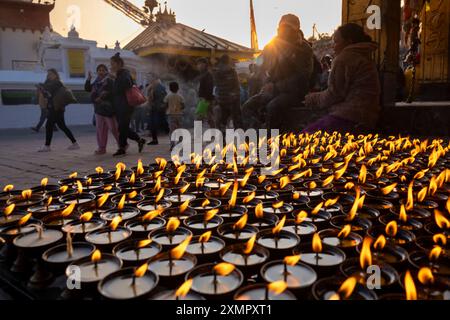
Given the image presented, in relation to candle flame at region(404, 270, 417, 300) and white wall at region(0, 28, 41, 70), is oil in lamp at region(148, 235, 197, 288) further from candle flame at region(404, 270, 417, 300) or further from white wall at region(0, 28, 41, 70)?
white wall at region(0, 28, 41, 70)

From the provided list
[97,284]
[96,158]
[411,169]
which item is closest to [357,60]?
[411,169]

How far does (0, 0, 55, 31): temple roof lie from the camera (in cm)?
2222

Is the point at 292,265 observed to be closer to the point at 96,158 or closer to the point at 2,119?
the point at 96,158

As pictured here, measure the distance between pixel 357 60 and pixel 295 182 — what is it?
302 cm

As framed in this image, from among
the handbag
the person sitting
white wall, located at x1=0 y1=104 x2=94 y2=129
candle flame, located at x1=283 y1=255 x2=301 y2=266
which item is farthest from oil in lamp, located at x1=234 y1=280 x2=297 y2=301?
white wall, located at x1=0 y1=104 x2=94 y2=129

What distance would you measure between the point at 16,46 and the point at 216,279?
85.3 ft

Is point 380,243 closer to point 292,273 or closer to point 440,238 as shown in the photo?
point 440,238

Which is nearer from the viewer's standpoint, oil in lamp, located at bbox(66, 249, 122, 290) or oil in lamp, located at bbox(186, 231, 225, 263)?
oil in lamp, located at bbox(66, 249, 122, 290)

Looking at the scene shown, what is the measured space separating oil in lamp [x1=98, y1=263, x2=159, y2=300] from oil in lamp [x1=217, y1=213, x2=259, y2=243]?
0.41m

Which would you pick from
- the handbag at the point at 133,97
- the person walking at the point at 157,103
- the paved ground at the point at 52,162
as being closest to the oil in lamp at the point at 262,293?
the paved ground at the point at 52,162

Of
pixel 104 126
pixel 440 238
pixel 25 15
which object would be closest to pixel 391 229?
pixel 440 238

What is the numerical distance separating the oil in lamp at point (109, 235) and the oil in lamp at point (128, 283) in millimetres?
280

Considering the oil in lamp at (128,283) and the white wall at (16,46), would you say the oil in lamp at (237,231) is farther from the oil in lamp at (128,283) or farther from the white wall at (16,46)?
the white wall at (16,46)

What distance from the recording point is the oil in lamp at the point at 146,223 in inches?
65.6
